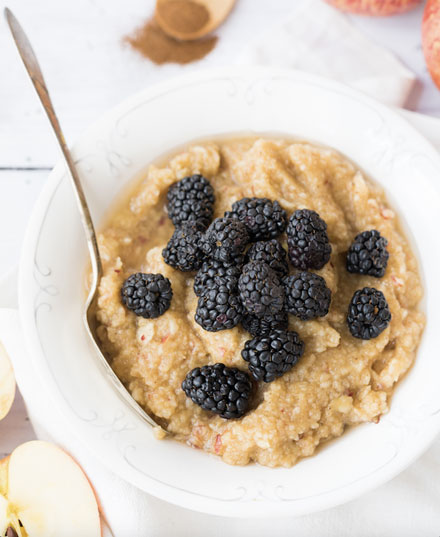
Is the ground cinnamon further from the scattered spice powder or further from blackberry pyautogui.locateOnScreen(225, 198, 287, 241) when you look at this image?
blackberry pyautogui.locateOnScreen(225, 198, 287, 241)

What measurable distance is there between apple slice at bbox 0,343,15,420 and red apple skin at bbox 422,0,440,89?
120 inches

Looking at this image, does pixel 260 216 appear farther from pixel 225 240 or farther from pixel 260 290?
pixel 260 290

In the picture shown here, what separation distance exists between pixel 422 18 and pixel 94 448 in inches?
131

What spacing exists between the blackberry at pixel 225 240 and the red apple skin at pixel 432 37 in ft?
5.85

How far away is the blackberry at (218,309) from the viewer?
103 inches

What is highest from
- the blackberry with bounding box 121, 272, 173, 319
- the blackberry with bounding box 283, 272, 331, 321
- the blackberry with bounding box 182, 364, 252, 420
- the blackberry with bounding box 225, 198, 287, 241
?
the blackberry with bounding box 225, 198, 287, 241

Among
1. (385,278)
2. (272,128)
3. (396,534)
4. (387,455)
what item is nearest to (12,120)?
(272,128)

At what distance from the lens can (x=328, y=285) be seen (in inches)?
114

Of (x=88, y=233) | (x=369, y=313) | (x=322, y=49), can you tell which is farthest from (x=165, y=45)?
(x=369, y=313)

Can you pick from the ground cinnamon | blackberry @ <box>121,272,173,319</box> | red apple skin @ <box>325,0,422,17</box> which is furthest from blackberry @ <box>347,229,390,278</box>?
the ground cinnamon

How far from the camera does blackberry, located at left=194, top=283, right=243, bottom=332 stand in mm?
2619

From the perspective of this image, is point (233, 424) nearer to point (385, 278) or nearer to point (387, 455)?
point (387, 455)

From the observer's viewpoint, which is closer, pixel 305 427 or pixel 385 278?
pixel 305 427

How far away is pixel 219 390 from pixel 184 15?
255 cm
